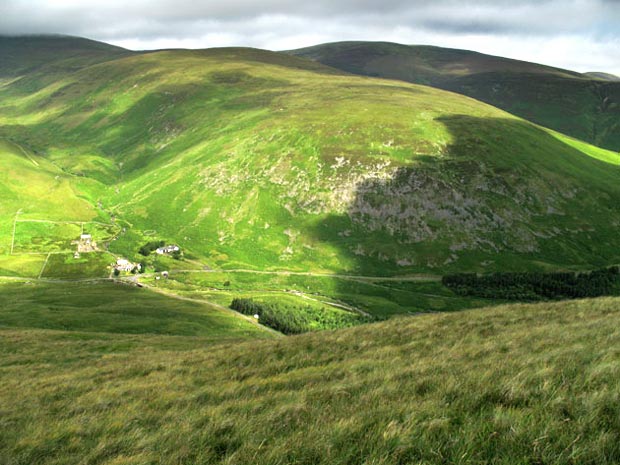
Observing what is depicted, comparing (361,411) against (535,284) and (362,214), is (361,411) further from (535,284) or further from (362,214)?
(362,214)

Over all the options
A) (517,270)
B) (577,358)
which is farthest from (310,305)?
(577,358)

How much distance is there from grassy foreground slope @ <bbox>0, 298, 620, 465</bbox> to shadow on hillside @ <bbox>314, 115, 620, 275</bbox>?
445 feet

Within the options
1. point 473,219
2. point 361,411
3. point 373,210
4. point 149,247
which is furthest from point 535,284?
point 361,411

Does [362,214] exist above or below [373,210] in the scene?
below

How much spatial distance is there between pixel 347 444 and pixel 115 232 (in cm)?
18019

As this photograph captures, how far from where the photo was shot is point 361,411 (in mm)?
8953

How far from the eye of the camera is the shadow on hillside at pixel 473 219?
6176 inches

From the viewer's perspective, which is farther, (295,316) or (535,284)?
(535,284)

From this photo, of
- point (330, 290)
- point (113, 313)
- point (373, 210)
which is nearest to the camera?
point (113, 313)

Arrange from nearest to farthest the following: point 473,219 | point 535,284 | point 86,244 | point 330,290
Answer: point 330,290 < point 535,284 < point 86,244 < point 473,219

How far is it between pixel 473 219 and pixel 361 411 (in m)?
172

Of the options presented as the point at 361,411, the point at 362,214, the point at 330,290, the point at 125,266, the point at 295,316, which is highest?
the point at 361,411

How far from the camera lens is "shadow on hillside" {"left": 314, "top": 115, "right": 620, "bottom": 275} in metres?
157

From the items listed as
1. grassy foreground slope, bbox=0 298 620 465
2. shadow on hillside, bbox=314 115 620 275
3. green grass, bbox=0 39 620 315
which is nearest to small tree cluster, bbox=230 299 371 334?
green grass, bbox=0 39 620 315
